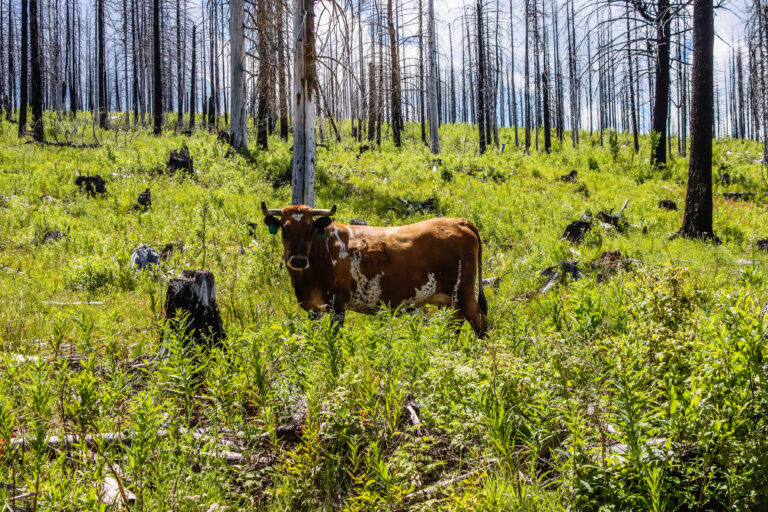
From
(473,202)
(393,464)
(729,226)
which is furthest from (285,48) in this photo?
(729,226)

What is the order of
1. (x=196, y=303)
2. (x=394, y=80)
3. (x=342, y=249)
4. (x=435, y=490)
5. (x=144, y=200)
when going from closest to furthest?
1. (x=435, y=490)
2. (x=196, y=303)
3. (x=342, y=249)
4. (x=144, y=200)
5. (x=394, y=80)

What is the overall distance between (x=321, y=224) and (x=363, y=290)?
1016 mm

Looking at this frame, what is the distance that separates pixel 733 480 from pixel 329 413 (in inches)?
82.2

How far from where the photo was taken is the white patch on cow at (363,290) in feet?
19.5

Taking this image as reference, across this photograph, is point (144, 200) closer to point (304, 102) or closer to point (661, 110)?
point (304, 102)

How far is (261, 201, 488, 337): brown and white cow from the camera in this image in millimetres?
5664

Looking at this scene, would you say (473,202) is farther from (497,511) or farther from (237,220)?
(497,511)

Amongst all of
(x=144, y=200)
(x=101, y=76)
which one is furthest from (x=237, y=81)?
(x=101, y=76)

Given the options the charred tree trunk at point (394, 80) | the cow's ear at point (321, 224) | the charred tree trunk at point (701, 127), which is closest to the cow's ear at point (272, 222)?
the cow's ear at point (321, 224)

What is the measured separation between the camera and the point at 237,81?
53.2ft

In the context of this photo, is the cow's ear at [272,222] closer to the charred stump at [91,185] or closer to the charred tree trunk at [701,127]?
the charred stump at [91,185]

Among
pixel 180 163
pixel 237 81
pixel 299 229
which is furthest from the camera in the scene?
pixel 237 81

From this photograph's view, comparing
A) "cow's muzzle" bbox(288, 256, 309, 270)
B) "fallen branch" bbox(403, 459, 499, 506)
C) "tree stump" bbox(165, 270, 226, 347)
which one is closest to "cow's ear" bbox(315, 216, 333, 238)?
"cow's muzzle" bbox(288, 256, 309, 270)

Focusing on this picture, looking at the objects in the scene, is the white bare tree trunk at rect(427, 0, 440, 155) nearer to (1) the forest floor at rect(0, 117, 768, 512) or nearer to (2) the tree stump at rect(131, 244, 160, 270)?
(1) the forest floor at rect(0, 117, 768, 512)
